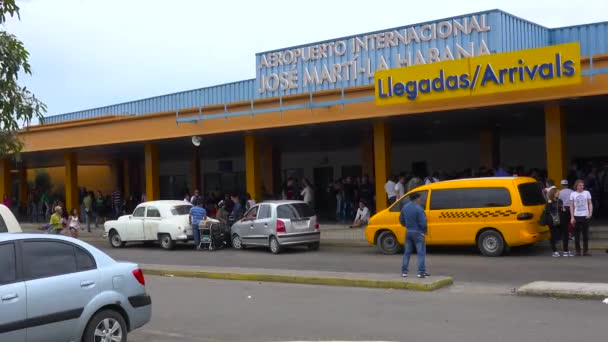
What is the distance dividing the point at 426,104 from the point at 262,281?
889 cm

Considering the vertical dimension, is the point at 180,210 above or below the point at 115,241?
above

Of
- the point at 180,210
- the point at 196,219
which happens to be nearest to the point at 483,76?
the point at 196,219

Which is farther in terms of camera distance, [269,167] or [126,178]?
[126,178]

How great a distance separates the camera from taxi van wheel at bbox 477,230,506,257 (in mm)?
16984

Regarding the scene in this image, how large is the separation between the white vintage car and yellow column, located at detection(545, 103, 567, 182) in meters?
11.3

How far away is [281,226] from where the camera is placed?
66.1ft

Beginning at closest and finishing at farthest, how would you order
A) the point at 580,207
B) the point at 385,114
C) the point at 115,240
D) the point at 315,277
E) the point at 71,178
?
the point at 315,277 < the point at 580,207 < the point at 385,114 < the point at 115,240 < the point at 71,178

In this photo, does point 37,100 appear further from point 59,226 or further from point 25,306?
point 59,226

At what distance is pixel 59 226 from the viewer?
72.3ft

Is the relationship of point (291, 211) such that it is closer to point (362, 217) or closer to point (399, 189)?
point (399, 189)

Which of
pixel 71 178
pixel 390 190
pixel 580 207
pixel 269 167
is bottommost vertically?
pixel 580 207

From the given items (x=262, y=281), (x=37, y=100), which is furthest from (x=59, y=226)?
(x=37, y=100)

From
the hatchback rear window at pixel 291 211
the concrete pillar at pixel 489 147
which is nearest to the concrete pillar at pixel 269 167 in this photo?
the concrete pillar at pixel 489 147

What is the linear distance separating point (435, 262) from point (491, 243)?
158 centimetres
